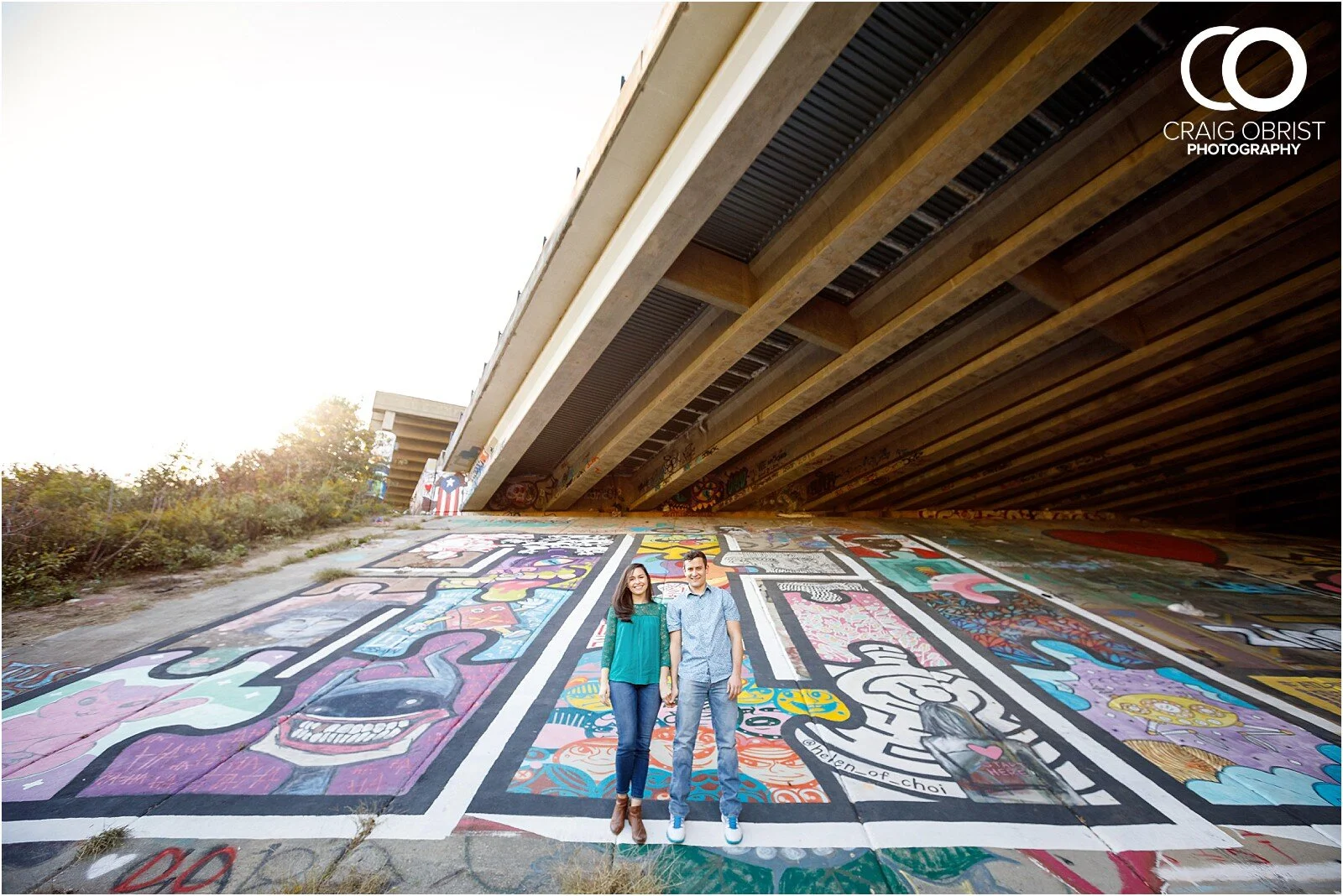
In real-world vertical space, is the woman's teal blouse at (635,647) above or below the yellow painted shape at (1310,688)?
above

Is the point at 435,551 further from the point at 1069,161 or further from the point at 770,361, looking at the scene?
the point at 1069,161

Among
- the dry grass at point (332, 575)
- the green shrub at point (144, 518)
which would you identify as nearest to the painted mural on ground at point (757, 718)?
the dry grass at point (332, 575)

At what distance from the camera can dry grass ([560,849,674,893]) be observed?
246 cm

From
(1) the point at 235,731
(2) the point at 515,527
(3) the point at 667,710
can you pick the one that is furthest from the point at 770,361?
(1) the point at 235,731

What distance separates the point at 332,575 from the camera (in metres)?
7.35

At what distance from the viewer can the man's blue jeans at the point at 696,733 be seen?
9.20ft

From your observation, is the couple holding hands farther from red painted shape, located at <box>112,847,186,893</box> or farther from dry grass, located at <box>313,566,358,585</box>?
dry grass, located at <box>313,566,358,585</box>

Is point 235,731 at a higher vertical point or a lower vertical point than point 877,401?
lower

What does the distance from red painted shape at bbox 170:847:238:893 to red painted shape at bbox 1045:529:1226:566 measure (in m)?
13.6

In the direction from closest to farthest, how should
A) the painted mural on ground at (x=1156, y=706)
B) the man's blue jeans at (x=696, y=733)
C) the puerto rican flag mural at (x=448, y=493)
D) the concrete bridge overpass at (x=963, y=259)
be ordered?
the man's blue jeans at (x=696, y=733) → the painted mural on ground at (x=1156, y=706) → the concrete bridge overpass at (x=963, y=259) → the puerto rican flag mural at (x=448, y=493)

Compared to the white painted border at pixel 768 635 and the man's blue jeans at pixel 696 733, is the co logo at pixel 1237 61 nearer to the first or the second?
the white painted border at pixel 768 635

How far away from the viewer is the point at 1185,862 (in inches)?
107

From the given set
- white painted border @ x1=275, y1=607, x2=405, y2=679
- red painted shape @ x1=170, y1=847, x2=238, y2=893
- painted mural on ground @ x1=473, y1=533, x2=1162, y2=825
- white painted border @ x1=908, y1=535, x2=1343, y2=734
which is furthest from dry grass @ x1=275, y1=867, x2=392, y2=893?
white painted border @ x1=908, y1=535, x2=1343, y2=734

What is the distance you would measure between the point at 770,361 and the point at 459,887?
9585 mm
